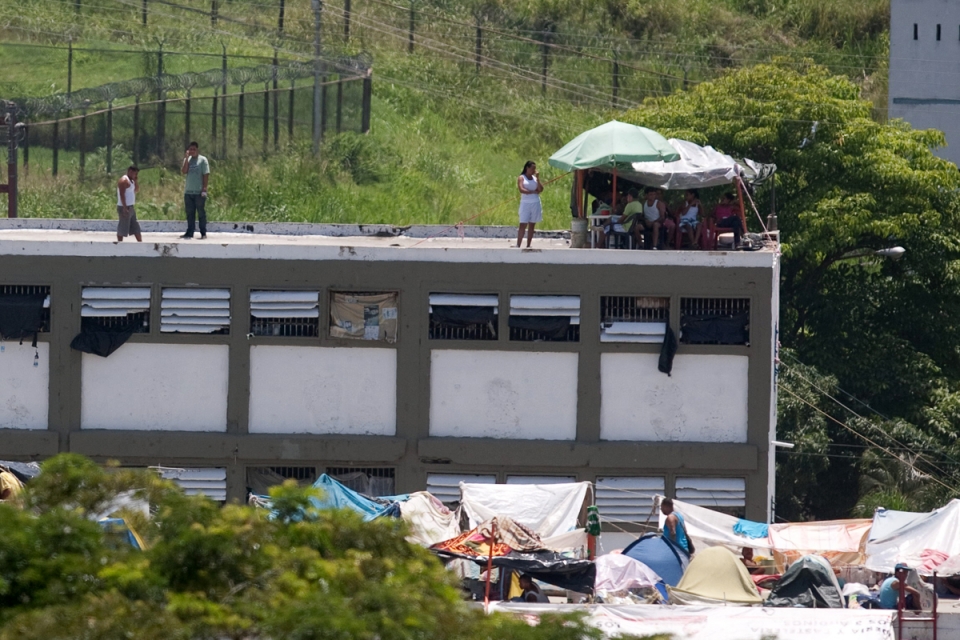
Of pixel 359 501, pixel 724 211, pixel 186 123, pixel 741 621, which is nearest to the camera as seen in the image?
pixel 741 621

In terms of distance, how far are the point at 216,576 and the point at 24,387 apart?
45.3 feet

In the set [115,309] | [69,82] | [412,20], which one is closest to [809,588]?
[115,309]

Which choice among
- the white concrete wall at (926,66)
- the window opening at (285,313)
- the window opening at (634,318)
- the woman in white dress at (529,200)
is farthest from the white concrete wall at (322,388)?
the white concrete wall at (926,66)

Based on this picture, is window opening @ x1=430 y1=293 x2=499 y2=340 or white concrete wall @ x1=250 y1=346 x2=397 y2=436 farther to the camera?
white concrete wall @ x1=250 y1=346 x2=397 y2=436

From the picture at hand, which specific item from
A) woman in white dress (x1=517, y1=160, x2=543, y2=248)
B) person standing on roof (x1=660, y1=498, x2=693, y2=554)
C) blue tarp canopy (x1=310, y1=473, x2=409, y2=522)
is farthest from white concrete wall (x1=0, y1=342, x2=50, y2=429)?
person standing on roof (x1=660, y1=498, x2=693, y2=554)

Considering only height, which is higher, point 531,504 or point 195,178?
point 195,178

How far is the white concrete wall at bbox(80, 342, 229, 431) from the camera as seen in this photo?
24047 millimetres

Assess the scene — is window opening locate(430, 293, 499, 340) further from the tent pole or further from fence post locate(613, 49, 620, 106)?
fence post locate(613, 49, 620, 106)

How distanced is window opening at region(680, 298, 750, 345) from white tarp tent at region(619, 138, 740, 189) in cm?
187

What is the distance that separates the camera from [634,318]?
2381cm

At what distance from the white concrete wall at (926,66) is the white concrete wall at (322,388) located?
90.8 feet

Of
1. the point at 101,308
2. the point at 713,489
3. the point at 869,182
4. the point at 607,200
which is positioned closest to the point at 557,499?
the point at 713,489

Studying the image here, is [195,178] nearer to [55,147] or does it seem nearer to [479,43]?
[55,147]

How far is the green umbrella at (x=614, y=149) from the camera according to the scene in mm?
23344
